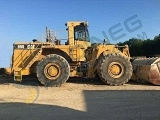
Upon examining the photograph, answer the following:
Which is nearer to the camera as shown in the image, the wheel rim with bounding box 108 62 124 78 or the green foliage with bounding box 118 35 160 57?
the wheel rim with bounding box 108 62 124 78

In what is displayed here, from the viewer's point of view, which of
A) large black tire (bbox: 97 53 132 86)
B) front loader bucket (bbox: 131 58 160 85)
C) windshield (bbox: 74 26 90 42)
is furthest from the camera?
windshield (bbox: 74 26 90 42)

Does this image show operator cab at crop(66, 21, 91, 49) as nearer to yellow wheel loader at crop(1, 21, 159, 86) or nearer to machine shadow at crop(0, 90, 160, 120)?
yellow wheel loader at crop(1, 21, 159, 86)

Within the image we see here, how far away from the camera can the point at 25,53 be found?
1606 cm

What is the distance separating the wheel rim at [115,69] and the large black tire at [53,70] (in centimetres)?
210

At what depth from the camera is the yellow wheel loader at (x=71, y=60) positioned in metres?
15.1

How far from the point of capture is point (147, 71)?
15.1 metres

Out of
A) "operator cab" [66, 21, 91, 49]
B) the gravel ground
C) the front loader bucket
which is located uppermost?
"operator cab" [66, 21, 91, 49]

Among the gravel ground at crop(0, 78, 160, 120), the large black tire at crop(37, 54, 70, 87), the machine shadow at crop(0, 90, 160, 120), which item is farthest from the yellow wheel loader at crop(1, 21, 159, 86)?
the machine shadow at crop(0, 90, 160, 120)

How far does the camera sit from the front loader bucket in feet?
48.6

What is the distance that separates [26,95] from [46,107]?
2.92 m

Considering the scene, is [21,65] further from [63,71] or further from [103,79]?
[103,79]

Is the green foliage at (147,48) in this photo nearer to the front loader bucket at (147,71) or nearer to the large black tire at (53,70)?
the front loader bucket at (147,71)

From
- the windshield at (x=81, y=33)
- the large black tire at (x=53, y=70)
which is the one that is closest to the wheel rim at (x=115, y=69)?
the large black tire at (x=53, y=70)

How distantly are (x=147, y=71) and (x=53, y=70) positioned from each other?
4.64 metres
